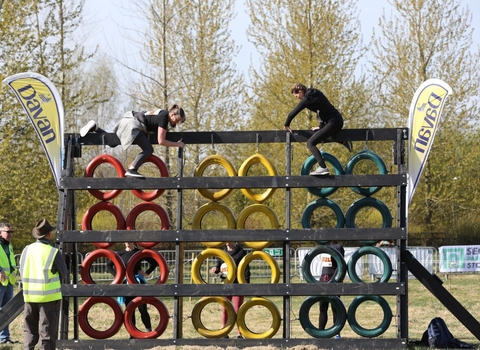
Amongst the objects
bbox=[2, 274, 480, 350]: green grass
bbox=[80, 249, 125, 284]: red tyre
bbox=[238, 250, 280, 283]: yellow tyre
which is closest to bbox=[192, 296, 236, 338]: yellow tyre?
bbox=[238, 250, 280, 283]: yellow tyre

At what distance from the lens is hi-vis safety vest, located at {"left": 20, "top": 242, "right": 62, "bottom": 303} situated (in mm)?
9500

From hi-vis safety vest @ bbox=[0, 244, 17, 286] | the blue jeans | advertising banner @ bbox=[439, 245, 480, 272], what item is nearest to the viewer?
hi-vis safety vest @ bbox=[0, 244, 17, 286]

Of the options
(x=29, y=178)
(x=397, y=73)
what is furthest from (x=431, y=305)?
(x=397, y=73)

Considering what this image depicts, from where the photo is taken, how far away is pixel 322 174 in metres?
10.4

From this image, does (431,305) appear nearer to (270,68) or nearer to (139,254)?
(139,254)

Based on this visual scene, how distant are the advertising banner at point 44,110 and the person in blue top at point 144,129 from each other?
60cm

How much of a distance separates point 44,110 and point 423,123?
16.7 ft

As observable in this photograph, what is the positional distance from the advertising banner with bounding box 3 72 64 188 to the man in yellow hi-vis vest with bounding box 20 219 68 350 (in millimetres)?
1750

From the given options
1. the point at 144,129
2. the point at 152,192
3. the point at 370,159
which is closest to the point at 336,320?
the point at 370,159

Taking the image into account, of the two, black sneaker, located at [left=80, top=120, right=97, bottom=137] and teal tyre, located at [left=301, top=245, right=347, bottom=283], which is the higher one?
black sneaker, located at [left=80, top=120, right=97, bottom=137]

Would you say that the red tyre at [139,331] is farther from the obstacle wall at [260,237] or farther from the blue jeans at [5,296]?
the blue jeans at [5,296]

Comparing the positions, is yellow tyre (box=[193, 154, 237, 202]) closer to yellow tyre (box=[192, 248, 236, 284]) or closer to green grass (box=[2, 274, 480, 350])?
yellow tyre (box=[192, 248, 236, 284])

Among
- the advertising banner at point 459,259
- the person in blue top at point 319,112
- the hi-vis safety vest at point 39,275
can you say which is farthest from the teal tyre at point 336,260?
the advertising banner at point 459,259

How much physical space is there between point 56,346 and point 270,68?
19655 mm
